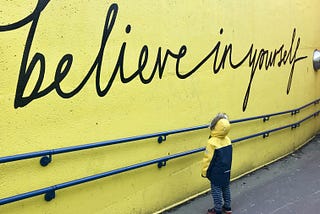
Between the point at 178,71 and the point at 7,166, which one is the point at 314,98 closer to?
the point at 178,71

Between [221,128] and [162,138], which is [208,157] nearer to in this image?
[221,128]

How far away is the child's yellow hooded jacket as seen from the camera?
3.79 metres

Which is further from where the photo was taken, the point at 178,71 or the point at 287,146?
the point at 287,146

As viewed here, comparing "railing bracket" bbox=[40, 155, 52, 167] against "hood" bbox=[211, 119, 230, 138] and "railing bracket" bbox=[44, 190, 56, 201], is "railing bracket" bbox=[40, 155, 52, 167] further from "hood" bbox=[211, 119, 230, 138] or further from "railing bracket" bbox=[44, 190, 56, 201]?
"hood" bbox=[211, 119, 230, 138]

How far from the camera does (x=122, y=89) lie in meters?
3.39

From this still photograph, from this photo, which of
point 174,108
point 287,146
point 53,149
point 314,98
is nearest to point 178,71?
point 174,108

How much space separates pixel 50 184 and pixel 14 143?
0.46 meters

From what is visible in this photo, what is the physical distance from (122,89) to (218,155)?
1.19 m

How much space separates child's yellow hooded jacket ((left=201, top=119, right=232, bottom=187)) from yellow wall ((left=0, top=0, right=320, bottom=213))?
0.44 m

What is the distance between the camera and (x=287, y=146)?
22.1 ft

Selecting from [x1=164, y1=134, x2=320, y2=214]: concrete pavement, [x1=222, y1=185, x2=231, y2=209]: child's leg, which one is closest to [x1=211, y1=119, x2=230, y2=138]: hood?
[x1=222, y1=185, x2=231, y2=209]: child's leg

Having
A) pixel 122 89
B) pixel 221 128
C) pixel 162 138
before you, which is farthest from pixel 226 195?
pixel 122 89

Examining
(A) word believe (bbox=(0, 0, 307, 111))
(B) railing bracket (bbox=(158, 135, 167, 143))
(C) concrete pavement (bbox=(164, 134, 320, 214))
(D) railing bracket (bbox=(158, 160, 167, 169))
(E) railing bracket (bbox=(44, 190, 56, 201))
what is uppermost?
(A) word believe (bbox=(0, 0, 307, 111))

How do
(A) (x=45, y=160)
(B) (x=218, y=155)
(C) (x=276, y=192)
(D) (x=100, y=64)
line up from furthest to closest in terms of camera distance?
(C) (x=276, y=192), (B) (x=218, y=155), (D) (x=100, y=64), (A) (x=45, y=160)
